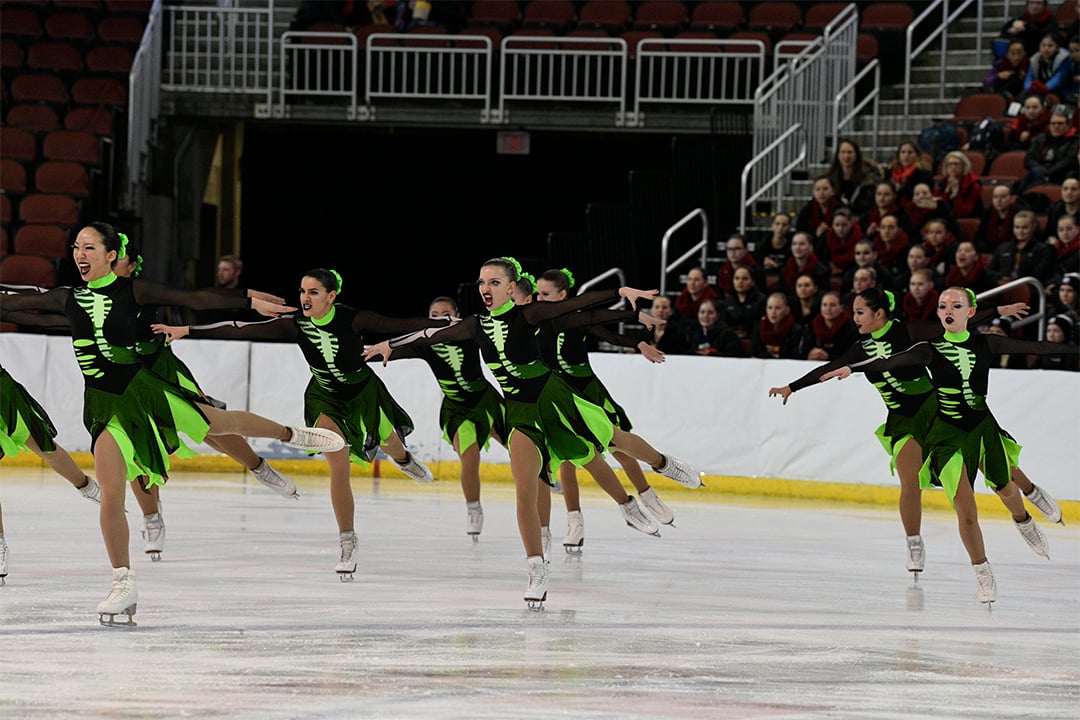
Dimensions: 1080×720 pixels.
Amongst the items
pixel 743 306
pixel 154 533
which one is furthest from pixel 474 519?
pixel 743 306

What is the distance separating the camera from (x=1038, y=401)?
11414mm

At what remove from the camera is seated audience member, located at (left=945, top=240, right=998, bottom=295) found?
12.2 meters

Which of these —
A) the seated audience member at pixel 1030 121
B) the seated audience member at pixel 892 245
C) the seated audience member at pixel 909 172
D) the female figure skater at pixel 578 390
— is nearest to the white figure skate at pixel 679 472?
the female figure skater at pixel 578 390

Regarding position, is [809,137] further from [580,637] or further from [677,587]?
[580,637]

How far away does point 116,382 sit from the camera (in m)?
6.30

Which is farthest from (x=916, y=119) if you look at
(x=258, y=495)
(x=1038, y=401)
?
(x=258, y=495)

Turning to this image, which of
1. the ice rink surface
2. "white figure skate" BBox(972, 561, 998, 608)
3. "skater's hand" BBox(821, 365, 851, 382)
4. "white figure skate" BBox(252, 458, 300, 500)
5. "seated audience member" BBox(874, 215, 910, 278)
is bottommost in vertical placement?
the ice rink surface

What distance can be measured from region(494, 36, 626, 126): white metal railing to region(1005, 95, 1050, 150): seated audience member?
3912 millimetres

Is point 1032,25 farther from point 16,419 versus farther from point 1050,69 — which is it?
point 16,419

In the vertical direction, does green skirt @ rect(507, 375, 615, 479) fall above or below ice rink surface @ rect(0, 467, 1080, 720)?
above

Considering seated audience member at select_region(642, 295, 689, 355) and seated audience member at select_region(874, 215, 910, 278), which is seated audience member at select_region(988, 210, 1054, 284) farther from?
seated audience member at select_region(642, 295, 689, 355)

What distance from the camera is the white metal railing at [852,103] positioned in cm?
1538

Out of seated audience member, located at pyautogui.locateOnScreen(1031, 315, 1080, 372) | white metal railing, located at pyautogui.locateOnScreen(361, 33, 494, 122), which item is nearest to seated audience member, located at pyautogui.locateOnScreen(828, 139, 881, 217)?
seated audience member, located at pyautogui.locateOnScreen(1031, 315, 1080, 372)

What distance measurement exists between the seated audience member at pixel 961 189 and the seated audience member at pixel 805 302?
135 centimetres
